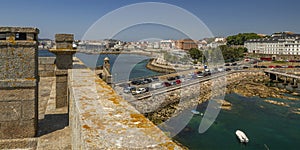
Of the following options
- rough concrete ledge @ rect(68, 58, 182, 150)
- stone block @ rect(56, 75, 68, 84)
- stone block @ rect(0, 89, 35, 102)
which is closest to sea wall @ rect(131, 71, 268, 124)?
stone block @ rect(56, 75, 68, 84)

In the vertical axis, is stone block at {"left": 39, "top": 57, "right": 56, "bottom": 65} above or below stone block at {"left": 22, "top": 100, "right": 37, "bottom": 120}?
above

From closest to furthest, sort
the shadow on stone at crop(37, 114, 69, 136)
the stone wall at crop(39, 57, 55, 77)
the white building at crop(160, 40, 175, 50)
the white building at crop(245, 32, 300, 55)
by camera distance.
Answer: the shadow on stone at crop(37, 114, 69, 136) → the stone wall at crop(39, 57, 55, 77) → the white building at crop(245, 32, 300, 55) → the white building at crop(160, 40, 175, 50)

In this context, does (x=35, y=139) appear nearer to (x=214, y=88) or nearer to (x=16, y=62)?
(x=16, y=62)

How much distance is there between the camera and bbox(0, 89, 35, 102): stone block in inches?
129

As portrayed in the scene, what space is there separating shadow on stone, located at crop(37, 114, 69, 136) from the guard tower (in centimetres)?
39

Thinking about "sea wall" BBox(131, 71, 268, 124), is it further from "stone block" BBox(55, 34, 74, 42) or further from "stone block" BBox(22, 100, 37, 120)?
"stone block" BBox(22, 100, 37, 120)

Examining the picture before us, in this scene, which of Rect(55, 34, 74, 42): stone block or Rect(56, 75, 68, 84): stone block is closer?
A: Rect(55, 34, 74, 42): stone block

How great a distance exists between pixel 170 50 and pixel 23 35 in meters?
72.4

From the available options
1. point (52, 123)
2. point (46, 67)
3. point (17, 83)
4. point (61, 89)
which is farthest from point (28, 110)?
point (46, 67)

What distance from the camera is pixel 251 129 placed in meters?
17.9

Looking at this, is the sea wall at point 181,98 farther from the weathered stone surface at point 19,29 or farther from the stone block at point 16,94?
the weathered stone surface at point 19,29

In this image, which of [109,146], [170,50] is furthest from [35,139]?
[170,50]

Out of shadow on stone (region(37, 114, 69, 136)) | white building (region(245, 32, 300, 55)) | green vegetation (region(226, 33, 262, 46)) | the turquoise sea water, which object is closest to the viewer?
shadow on stone (region(37, 114, 69, 136))

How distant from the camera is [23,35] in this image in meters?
3.47
